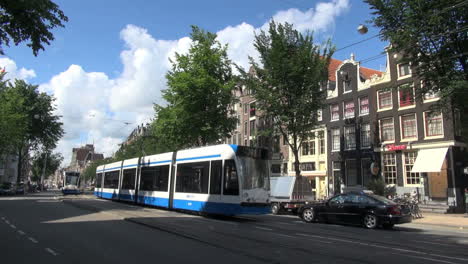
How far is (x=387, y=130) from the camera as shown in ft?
102

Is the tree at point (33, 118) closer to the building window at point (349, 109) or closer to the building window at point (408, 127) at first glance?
the building window at point (349, 109)

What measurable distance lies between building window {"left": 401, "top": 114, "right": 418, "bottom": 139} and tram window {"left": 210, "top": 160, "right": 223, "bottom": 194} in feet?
61.6

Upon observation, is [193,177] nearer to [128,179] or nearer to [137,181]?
[137,181]

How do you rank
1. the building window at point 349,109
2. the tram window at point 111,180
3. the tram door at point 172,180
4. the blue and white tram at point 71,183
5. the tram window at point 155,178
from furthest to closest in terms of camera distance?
the blue and white tram at point 71,183
the building window at point 349,109
the tram window at point 111,180
the tram window at point 155,178
the tram door at point 172,180

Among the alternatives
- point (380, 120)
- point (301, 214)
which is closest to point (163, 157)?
point (301, 214)

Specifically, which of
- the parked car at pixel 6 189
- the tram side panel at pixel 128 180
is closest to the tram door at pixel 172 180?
the tram side panel at pixel 128 180

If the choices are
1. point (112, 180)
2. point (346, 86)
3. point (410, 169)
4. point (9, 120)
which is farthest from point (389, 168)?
point (9, 120)

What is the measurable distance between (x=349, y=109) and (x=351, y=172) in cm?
570

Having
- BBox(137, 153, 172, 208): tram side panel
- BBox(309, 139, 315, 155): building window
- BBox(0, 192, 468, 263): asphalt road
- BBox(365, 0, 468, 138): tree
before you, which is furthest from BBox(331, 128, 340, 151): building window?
BBox(0, 192, 468, 263): asphalt road

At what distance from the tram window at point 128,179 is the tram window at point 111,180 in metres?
2.15

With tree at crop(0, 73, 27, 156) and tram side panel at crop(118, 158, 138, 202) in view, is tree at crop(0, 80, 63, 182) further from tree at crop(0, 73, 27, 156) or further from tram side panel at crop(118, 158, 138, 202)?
tram side panel at crop(118, 158, 138, 202)

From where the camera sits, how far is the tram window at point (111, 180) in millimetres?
31253

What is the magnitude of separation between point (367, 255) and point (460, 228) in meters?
11.3

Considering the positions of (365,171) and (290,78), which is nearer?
(290,78)
